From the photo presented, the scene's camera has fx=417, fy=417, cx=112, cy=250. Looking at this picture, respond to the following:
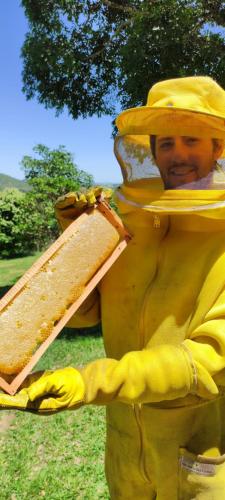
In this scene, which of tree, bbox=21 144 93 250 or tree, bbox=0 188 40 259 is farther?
tree, bbox=0 188 40 259

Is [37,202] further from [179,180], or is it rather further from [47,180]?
[179,180]

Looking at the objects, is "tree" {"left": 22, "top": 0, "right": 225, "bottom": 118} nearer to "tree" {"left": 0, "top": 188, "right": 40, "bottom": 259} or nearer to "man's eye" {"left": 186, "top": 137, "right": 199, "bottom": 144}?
"man's eye" {"left": 186, "top": 137, "right": 199, "bottom": 144}

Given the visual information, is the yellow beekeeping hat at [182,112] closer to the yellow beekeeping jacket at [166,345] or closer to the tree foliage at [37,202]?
the yellow beekeeping jacket at [166,345]

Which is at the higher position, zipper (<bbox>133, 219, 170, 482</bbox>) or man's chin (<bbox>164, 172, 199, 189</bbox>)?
man's chin (<bbox>164, 172, 199, 189</bbox>)

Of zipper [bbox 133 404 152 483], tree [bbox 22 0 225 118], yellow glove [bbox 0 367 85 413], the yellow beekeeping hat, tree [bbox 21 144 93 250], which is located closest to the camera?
yellow glove [bbox 0 367 85 413]

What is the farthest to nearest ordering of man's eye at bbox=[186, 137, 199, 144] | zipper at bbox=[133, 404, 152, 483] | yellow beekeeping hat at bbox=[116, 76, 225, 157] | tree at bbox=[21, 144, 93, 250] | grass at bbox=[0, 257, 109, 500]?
tree at bbox=[21, 144, 93, 250] < grass at bbox=[0, 257, 109, 500] < zipper at bbox=[133, 404, 152, 483] < man's eye at bbox=[186, 137, 199, 144] < yellow beekeeping hat at bbox=[116, 76, 225, 157]

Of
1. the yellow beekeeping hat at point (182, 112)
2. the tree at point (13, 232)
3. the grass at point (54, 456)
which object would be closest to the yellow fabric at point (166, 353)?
the yellow beekeeping hat at point (182, 112)

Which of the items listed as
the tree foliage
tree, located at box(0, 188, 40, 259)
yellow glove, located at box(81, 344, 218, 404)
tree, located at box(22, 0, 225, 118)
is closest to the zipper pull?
yellow glove, located at box(81, 344, 218, 404)
